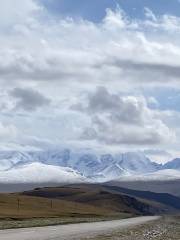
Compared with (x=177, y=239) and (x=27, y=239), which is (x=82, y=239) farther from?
(x=177, y=239)

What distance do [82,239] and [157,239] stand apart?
9.07 m

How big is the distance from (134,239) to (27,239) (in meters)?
11.8

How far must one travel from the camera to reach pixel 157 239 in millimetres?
61562

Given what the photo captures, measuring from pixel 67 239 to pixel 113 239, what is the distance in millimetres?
5273

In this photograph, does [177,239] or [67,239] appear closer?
[67,239]

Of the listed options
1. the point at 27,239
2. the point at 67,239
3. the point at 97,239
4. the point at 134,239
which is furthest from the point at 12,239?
the point at 134,239

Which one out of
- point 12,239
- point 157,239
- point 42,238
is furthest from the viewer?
point 157,239

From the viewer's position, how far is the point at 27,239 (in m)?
53.3

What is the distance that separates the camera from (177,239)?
6366cm

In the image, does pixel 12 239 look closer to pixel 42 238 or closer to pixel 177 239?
pixel 42 238

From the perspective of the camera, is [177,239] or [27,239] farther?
[177,239]

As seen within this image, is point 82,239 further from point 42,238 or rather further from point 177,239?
point 177,239

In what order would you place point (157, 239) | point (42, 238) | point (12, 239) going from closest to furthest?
point (12, 239), point (42, 238), point (157, 239)

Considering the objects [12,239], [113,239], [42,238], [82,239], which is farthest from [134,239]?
[12,239]
